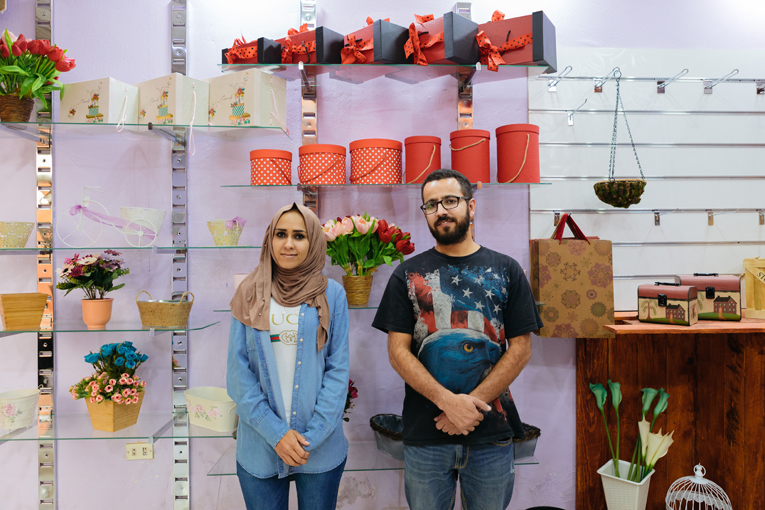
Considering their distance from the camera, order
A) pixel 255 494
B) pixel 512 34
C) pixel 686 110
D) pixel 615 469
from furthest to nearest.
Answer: pixel 686 110, pixel 615 469, pixel 512 34, pixel 255 494

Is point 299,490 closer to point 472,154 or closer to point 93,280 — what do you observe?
point 93,280

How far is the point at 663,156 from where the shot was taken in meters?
2.38

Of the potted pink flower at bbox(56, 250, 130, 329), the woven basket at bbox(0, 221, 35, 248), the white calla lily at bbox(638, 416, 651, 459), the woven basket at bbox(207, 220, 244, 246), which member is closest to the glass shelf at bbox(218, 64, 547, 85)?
the woven basket at bbox(207, 220, 244, 246)

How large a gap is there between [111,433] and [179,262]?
0.81 m

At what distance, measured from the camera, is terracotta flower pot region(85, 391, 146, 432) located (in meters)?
2.01

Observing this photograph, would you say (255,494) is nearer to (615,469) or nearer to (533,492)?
(533,492)

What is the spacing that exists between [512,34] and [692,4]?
1.20 meters

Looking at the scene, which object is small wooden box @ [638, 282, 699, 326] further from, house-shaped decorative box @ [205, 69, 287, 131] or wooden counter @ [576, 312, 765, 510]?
house-shaped decorative box @ [205, 69, 287, 131]

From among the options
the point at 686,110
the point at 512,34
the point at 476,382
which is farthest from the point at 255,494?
the point at 686,110

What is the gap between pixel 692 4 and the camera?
2410 millimetres

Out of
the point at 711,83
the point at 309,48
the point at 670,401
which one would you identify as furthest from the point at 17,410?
the point at 711,83

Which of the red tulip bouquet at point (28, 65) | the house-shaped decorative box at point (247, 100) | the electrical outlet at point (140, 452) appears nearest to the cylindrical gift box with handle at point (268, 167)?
the house-shaped decorative box at point (247, 100)

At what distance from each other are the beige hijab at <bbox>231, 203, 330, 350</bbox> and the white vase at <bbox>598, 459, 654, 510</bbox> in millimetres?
1571

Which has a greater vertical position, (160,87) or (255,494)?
(160,87)
